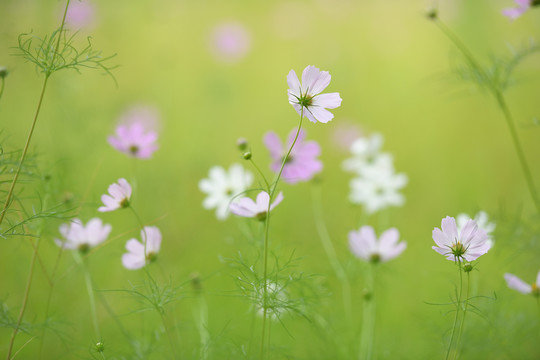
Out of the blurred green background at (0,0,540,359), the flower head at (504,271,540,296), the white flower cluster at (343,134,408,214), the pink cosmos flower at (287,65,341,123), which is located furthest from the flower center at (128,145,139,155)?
the flower head at (504,271,540,296)

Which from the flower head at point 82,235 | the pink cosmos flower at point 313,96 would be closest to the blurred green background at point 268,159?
the flower head at point 82,235

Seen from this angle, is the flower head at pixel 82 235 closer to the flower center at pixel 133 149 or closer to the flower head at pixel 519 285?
the flower center at pixel 133 149

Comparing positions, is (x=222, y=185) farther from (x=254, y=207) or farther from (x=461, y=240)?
(x=461, y=240)

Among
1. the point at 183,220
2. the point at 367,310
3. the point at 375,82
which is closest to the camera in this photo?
the point at 367,310

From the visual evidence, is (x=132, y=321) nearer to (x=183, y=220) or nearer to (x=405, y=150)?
(x=183, y=220)

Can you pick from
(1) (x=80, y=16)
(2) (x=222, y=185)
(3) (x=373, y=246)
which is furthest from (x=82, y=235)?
(1) (x=80, y=16)

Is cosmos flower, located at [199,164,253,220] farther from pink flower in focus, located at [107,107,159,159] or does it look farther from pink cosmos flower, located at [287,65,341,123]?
pink cosmos flower, located at [287,65,341,123]

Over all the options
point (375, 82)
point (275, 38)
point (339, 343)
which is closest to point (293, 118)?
point (375, 82)
